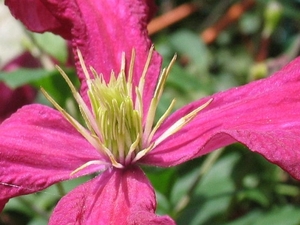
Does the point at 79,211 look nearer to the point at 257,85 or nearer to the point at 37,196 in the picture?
the point at 257,85

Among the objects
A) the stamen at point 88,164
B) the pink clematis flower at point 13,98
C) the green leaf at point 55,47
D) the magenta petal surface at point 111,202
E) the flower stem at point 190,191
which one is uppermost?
the stamen at point 88,164

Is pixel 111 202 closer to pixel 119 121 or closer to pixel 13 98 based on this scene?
pixel 119 121

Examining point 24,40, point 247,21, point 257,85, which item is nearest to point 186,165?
point 24,40

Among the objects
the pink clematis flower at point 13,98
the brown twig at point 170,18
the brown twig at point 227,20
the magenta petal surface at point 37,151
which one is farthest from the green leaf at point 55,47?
the brown twig at point 227,20

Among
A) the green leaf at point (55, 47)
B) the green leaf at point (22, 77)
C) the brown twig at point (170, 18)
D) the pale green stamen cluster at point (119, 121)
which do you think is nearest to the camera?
the pale green stamen cluster at point (119, 121)

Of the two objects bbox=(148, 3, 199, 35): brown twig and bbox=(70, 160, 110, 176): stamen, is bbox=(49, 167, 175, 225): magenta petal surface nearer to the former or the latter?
bbox=(70, 160, 110, 176): stamen

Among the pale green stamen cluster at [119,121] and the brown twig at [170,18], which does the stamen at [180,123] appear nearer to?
the pale green stamen cluster at [119,121]
